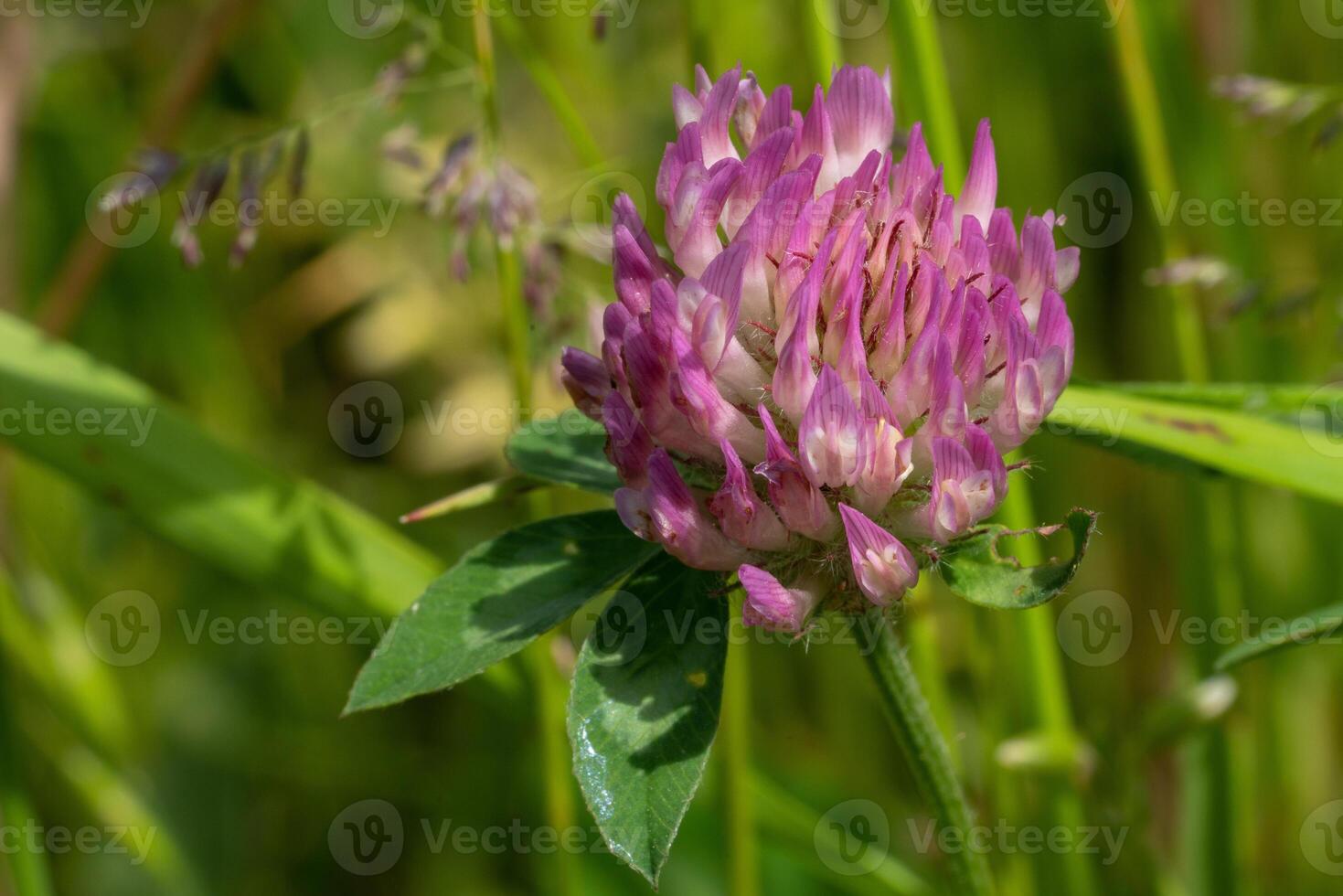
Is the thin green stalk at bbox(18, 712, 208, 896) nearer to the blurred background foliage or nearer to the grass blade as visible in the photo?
the blurred background foliage

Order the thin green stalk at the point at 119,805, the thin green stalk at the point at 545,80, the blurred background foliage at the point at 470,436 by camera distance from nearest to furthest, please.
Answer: the thin green stalk at the point at 545,80, the blurred background foliage at the point at 470,436, the thin green stalk at the point at 119,805

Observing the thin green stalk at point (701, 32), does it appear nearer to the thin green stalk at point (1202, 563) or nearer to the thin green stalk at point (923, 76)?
the thin green stalk at point (923, 76)

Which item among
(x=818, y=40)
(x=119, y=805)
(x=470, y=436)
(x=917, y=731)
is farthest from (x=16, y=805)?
(x=818, y=40)

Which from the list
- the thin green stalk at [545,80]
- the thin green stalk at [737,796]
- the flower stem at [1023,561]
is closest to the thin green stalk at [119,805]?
the thin green stalk at [737,796]

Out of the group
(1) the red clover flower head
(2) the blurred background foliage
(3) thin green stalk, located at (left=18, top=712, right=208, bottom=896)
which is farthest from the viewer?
(3) thin green stalk, located at (left=18, top=712, right=208, bottom=896)

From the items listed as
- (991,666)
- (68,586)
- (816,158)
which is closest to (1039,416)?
(816,158)

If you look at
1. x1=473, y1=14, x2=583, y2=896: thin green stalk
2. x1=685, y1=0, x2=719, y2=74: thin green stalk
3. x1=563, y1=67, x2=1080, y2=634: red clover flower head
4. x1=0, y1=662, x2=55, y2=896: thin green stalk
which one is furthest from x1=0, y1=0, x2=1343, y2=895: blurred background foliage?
x1=563, y1=67, x2=1080, y2=634: red clover flower head
